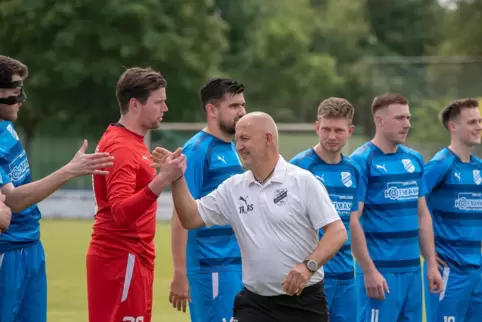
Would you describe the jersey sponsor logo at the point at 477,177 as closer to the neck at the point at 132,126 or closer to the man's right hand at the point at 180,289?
the man's right hand at the point at 180,289

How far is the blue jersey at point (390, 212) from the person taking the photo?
9000mm

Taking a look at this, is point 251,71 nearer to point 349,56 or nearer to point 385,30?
point 349,56

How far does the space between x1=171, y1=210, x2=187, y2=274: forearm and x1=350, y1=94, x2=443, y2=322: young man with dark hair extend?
1940mm

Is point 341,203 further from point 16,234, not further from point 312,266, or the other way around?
point 16,234

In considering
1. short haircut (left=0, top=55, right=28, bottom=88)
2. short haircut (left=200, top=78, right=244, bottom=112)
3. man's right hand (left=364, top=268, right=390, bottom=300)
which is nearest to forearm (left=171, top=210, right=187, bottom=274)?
short haircut (left=200, top=78, right=244, bottom=112)

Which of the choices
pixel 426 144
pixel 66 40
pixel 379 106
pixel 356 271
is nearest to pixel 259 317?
pixel 356 271

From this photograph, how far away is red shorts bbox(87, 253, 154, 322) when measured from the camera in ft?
→ 22.8

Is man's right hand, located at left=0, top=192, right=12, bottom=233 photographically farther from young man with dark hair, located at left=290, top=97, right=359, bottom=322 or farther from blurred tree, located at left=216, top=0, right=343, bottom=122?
blurred tree, located at left=216, top=0, right=343, bottom=122

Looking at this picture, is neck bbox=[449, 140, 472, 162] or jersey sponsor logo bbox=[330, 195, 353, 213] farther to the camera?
neck bbox=[449, 140, 472, 162]

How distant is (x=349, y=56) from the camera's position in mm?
73812

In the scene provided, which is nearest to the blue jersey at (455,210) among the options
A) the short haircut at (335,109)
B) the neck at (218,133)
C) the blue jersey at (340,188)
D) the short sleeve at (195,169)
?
the blue jersey at (340,188)

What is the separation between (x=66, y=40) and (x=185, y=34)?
17.7 feet

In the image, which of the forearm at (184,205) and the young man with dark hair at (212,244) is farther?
the young man with dark hair at (212,244)

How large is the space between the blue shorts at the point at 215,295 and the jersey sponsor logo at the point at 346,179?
1283mm
